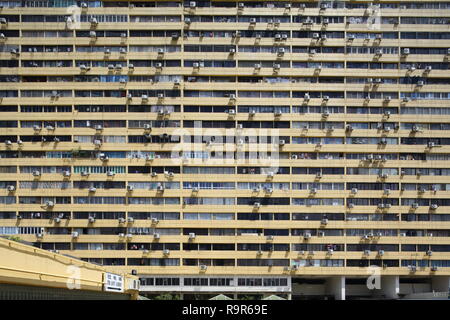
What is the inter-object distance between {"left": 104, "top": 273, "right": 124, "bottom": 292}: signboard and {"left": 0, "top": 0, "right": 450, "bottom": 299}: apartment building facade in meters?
27.6

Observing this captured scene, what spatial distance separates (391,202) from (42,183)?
134 feet

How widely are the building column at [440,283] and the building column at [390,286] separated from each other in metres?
5.41

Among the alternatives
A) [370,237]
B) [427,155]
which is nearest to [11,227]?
[370,237]

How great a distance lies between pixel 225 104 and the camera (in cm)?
7369

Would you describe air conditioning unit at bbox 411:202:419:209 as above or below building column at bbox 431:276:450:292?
above

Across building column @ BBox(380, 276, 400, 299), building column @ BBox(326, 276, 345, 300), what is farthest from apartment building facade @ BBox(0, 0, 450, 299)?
building column @ BBox(326, 276, 345, 300)

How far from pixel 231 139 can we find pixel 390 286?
25.7m

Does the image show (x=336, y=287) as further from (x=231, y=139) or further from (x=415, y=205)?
(x=231, y=139)

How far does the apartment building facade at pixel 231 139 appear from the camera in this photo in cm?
7175

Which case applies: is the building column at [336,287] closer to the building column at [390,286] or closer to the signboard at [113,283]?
the building column at [390,286]

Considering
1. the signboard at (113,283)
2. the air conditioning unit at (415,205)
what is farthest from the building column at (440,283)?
the signboard at (113,283)

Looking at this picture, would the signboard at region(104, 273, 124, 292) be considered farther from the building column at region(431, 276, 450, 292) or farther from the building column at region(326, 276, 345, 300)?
the building column at region(431, 276, 450, 292)

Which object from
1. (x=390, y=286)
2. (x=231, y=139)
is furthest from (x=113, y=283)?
(x=390, y=286)

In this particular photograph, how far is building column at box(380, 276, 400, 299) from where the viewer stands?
7312 centimetres
